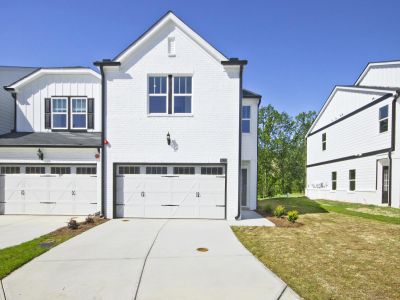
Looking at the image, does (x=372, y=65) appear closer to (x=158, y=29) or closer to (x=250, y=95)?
(x=250, y=95)

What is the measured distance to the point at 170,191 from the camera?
11.9 m

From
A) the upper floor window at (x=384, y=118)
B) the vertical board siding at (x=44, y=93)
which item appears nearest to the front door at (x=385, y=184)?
the upper floor window at (x=384, y=118)

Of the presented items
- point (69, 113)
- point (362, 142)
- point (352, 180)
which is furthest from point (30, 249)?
point (352, 180)

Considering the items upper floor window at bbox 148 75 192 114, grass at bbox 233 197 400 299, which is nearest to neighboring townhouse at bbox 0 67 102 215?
upper floor window at bbox 148 75 192 114

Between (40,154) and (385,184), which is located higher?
(40,154)

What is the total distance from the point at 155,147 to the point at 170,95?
2.67 m

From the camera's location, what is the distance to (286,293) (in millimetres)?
4629

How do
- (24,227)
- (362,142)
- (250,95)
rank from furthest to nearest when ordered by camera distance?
1. (362,142)
2. (250,95)
3. (24,227)

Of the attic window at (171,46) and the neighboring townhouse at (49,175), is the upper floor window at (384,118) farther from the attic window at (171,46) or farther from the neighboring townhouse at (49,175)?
the neighboring townhouse at (49,175)

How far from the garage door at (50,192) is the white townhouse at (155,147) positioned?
0.17ft

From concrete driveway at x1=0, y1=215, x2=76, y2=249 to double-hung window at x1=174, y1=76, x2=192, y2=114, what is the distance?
24.2ft

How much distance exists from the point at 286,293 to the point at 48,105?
1540cm

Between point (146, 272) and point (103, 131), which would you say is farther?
point (103, 131)

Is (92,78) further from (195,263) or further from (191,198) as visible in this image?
(195,263)
